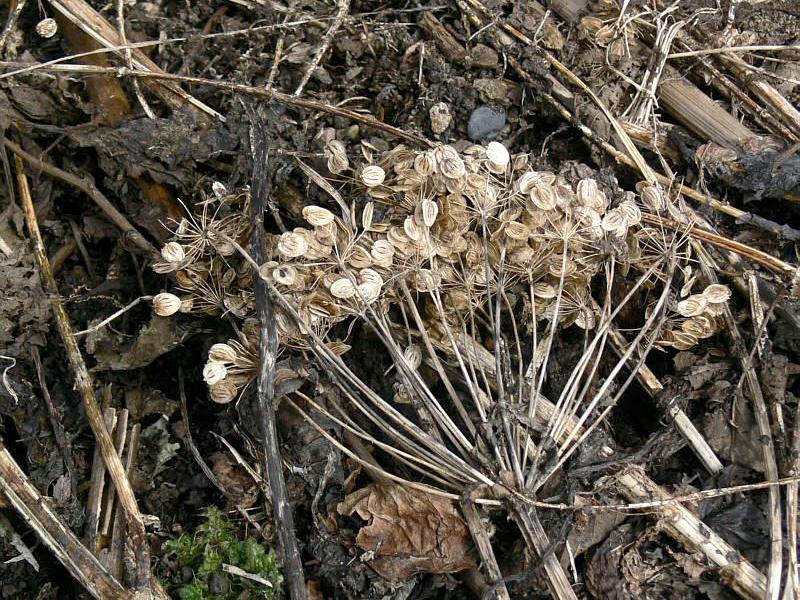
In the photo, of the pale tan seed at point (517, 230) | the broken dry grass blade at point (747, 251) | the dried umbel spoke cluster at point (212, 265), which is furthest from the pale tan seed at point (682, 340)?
the dried umbel spoke cluster at point (212, 265)

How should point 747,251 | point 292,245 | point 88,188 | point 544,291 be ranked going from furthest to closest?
point 88,188 → point 747,251 → point 544,291 → point 292,245

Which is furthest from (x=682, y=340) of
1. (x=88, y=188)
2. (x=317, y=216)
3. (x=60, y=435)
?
(x=88, y=188)

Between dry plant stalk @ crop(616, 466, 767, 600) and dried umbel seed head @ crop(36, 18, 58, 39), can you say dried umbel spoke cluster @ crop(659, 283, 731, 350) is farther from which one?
dried umbel seed head @ crop(36, 18, 58, 39)

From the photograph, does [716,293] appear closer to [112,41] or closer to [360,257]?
[360,257]

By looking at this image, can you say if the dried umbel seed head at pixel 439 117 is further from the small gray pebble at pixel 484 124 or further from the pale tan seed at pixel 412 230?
the pale tan seed at pixel 412 230

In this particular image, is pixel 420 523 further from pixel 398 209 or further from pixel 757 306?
pixel 757 306
